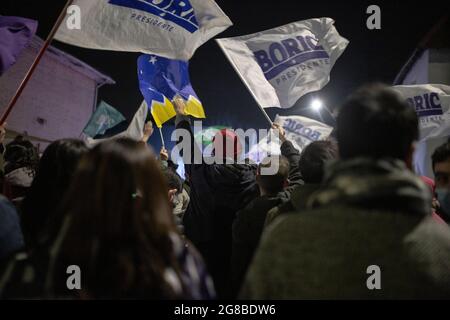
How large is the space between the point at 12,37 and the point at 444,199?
4168 millimetres

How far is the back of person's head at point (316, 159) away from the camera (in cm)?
282

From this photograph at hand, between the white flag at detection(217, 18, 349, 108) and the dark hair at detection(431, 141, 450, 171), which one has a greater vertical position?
the white flag at detection(217, 18, 349, 108)

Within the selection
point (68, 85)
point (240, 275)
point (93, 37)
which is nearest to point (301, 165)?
point (240, 275)

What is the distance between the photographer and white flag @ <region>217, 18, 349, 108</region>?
5648 millimetres

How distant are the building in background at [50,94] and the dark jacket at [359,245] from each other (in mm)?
15434

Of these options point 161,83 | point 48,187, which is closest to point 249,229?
point 48,187

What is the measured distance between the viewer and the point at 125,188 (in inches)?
60.8

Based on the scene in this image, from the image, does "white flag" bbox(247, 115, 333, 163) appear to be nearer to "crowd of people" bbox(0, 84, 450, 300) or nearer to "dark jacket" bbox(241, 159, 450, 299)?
"crowd of people" bbox(0, 84, 450, 300)

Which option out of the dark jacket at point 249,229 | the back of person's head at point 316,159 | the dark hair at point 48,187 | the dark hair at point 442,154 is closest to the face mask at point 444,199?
the dark hair at point 442,154

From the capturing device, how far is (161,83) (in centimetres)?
578

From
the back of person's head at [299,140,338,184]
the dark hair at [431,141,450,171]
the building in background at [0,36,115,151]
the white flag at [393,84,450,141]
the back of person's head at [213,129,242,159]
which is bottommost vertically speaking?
the building in background at [0,36,115,151]

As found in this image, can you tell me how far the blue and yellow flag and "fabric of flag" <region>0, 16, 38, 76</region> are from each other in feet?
5.80

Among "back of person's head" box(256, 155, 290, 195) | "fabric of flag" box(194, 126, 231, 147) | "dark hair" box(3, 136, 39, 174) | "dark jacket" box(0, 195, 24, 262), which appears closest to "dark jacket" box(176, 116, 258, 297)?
"back of person's head" box(256, 155, 290, 195)

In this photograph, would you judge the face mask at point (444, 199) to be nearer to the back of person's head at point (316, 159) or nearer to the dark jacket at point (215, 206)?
the back of person's head at point (316, 159)
